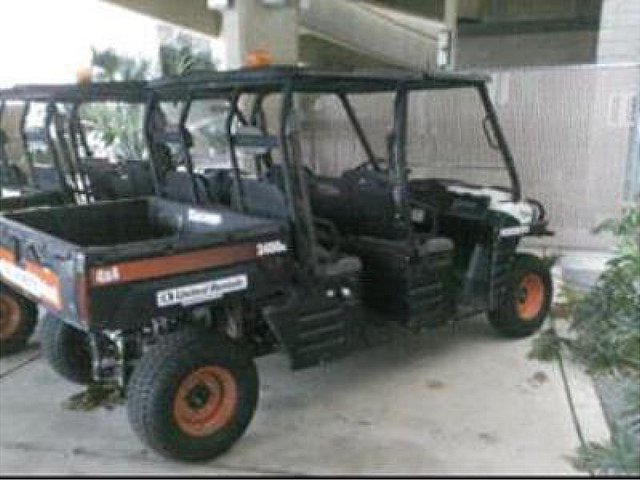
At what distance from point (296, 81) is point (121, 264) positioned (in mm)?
1172

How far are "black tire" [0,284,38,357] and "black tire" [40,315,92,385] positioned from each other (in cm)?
68

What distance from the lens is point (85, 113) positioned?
25.5ft

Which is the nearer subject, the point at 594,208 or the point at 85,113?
the point at 594,208

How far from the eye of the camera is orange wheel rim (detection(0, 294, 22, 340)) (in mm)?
4660

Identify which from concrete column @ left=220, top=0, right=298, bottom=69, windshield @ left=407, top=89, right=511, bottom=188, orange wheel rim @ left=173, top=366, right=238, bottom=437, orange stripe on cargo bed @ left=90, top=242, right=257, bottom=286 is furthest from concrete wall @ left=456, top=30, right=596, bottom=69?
orange wheel rim @ left=173, top=366, right=238, bottom=437

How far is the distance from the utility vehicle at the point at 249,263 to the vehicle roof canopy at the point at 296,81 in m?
0.01

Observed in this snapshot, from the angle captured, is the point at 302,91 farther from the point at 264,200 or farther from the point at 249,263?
the point at 249,263

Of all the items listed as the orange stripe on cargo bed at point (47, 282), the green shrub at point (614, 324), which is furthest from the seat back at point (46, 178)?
the green shrub at point (614, 324)

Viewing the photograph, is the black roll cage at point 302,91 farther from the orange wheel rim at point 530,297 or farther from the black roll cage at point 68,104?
the black roll cage at point 68,104

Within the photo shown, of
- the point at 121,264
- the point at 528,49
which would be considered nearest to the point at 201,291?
the point at 121,264

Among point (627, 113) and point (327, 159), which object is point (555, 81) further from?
point (327, 159)

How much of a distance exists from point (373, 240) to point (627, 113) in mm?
3320

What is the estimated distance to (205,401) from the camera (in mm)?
3371

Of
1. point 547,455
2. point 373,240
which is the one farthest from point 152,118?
point 547,455
